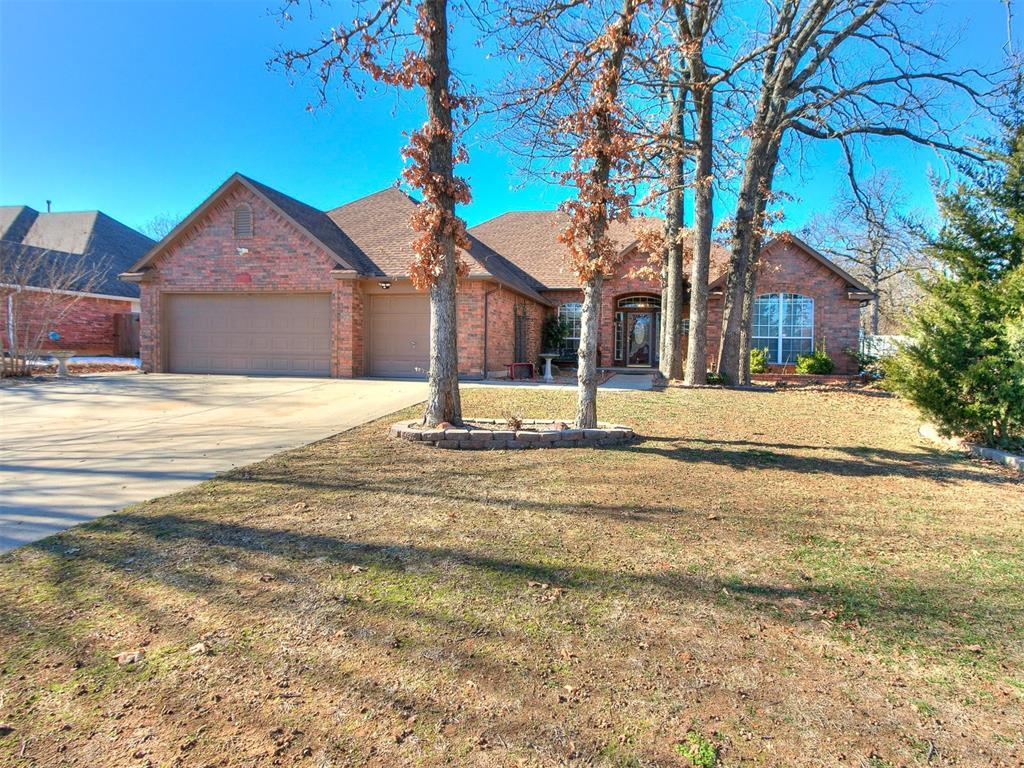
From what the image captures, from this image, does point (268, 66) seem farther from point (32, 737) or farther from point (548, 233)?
point (548, 233)

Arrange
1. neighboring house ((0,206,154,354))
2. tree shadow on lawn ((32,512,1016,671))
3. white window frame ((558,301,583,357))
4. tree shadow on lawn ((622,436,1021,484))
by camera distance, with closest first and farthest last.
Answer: tree shadow on lawn ((32,512,1016,671)) < tree shadow on lawn ((622,436,1021,484)) < neighboring house ((0,206,154,354)) < white window frame ((558,301,583,357))

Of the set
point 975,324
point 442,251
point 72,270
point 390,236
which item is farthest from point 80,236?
point 975,324

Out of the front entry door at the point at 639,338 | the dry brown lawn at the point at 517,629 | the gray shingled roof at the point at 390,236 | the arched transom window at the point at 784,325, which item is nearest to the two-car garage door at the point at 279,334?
the gray shingled roof at the point at 390,236

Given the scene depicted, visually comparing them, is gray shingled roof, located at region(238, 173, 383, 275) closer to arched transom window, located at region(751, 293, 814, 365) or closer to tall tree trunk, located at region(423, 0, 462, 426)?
Answer: tall tree trunk, located at region(423, 0, 462, 426)

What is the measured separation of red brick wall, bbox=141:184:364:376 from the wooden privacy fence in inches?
331

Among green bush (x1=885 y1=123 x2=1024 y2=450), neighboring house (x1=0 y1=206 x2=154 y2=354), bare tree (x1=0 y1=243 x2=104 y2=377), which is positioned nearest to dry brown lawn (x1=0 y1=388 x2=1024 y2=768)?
green bush (x1=885 y1=123 x2=1024 y2=450)

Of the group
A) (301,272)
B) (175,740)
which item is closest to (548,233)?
(301,272)

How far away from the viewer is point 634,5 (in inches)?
253

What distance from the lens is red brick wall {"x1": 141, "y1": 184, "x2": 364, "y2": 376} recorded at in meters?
15.4

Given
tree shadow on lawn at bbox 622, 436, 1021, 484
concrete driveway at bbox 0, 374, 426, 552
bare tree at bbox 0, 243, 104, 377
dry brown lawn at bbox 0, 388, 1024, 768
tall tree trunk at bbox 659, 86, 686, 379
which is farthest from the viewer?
tall tree trunk at bbox 659, 86, 686, 379

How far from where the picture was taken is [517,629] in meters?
2.52

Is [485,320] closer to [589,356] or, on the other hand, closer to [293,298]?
[293,298]

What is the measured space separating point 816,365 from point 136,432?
18.2 meters

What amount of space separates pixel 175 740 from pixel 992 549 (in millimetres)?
4627
